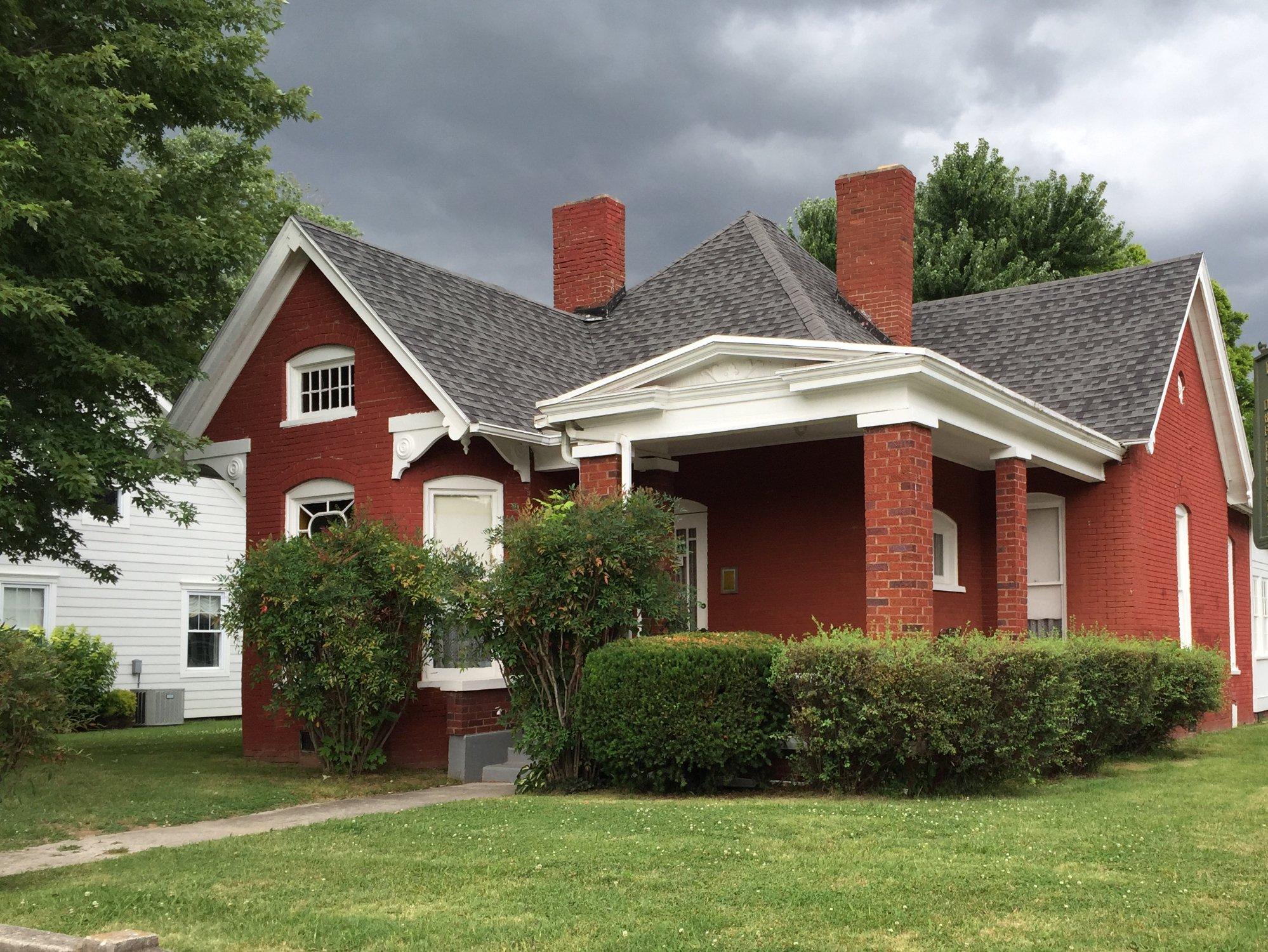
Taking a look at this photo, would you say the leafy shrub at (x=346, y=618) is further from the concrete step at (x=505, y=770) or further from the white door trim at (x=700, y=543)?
the white door trim at (x=700, y=543)

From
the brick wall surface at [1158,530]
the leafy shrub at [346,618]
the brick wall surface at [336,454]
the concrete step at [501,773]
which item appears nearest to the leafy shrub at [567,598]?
the leafy shrub at [346,618]

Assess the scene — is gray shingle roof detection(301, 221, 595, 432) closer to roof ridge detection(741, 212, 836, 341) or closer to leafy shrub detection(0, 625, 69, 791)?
roof ridge detection(741, 212, 836, 341)

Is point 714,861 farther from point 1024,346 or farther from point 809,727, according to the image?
point 1024,346

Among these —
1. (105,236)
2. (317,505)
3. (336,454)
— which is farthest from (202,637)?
(105,236)

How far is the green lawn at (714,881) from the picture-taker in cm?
599

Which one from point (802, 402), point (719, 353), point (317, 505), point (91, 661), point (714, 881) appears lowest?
point (714, 881)

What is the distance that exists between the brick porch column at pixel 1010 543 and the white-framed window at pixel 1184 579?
484cm

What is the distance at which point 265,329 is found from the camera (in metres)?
15.9

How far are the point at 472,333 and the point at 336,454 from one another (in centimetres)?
229

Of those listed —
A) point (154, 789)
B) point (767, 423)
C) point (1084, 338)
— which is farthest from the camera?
point (1084, 338)

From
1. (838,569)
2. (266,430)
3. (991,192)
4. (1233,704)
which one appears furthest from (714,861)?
(991,192)

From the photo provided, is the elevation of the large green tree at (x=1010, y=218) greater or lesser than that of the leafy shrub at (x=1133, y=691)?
greater

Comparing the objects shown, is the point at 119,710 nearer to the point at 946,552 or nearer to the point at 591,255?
the point at 591,255

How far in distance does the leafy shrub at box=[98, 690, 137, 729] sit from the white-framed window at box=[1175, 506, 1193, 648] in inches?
692
